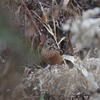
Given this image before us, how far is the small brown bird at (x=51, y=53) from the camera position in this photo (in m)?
2.52

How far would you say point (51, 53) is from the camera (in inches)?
101

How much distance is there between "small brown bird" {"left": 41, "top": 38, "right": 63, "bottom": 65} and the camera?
2.52 metres

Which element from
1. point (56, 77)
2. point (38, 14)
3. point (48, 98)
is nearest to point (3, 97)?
point (56, 77)

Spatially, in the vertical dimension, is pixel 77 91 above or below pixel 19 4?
below

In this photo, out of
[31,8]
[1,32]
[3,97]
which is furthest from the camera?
[31,8]

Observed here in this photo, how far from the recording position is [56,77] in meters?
1.47

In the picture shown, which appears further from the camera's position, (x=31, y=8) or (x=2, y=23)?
(x=31, y=8)

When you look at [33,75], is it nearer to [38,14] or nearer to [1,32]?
[1,32]

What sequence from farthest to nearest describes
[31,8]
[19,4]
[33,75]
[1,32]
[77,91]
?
1. [31,8]
2. [19,4]
3. [33,75]
4. [77,91]
5. [1,32]

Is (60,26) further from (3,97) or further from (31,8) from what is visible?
(3,97)

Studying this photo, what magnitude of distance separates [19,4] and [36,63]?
2.88ft

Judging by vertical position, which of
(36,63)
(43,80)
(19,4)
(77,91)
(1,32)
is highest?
(1,32)

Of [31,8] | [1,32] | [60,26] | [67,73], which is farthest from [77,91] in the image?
[31,8]

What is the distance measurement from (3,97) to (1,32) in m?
0.33
